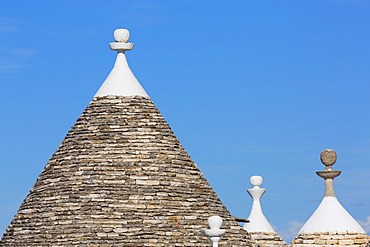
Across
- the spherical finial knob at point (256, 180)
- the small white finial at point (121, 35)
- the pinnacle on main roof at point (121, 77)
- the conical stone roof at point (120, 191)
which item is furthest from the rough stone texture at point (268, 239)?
the small white finial at point (121, 35)

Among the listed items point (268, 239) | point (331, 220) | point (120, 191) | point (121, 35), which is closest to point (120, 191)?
point (120, 191)

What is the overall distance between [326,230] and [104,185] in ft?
21.1

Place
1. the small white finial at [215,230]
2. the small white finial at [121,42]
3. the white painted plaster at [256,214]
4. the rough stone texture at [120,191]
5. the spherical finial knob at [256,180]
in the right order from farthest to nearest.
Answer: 1. the spherical finial knob at [256,180]
2. the white painted plaster at [256,214]
3. the small white finial at [121,42]
4. the rough stone texture at [120,191]
5. the small white finial at [215,230]

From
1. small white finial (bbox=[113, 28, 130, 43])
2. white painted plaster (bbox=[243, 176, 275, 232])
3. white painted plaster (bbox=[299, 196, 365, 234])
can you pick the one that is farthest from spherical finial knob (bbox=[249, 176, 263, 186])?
small white finial (bbox=[113, 28, 130, 43])

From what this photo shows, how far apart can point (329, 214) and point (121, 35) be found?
7.13 m

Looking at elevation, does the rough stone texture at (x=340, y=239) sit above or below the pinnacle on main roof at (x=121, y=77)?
below

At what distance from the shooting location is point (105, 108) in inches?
1410

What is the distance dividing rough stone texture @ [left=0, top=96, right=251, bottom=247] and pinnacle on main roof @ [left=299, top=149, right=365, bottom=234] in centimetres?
266

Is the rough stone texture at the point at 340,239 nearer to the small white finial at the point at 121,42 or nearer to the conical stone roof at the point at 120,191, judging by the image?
the conical stone roof at the point at 120,191

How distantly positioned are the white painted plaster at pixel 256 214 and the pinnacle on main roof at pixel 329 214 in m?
2.54

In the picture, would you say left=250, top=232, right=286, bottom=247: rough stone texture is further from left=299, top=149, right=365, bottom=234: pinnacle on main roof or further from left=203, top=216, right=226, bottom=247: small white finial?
left=203, top=216, right=226, bottom=247: small white finial

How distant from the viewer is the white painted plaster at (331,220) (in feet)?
122

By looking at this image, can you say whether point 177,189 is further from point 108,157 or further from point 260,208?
point 260,208

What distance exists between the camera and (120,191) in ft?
112
